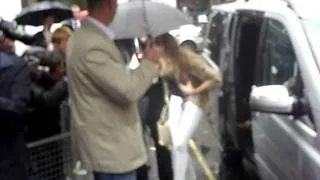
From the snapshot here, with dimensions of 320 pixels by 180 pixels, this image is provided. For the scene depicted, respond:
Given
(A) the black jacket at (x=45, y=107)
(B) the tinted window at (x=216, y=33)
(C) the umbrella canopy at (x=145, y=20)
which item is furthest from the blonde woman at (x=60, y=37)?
(B) the tinted window at (x=216, y=33)

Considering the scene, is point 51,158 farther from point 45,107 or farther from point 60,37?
point 60,37

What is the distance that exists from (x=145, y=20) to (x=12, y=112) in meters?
1.25

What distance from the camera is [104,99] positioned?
396 centimetres

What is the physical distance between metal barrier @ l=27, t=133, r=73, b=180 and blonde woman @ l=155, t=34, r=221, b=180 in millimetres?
1059

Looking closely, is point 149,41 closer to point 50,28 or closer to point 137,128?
point 137,128

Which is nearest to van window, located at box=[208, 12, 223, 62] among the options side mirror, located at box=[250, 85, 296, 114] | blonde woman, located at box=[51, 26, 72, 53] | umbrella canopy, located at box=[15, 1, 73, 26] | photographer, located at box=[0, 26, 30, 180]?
umbrella canopy, located at box=[15, 1, 73, 26]

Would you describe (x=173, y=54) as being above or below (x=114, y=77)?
below

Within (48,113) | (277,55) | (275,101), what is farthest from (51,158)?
(275,101)

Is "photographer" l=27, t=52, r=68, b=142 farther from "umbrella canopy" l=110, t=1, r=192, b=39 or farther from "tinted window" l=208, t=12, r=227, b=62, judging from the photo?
"tinted window" l=208, t=12, r=227, b=62

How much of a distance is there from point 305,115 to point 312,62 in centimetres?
32

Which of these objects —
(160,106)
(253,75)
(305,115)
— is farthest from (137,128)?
(253,75)

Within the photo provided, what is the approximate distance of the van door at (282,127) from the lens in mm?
3965

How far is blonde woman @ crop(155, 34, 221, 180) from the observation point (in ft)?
20.7

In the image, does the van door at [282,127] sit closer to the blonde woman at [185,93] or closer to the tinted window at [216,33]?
the blonde woman at [185,93]
